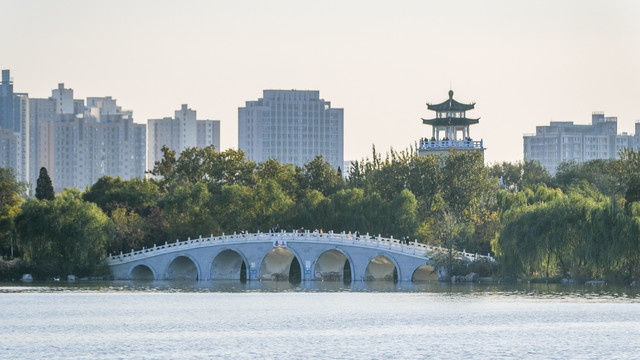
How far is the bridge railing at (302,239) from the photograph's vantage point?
75312 millimetres

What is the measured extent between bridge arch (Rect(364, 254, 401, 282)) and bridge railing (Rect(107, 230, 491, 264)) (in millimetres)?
1252

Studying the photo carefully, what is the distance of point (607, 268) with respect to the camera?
209ft

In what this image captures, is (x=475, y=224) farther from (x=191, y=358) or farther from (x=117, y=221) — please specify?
(x=191, y=358)

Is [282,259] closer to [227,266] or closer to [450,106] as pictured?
[227,266]

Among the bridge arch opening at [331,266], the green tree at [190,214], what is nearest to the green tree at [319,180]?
the green tree at [190,214]

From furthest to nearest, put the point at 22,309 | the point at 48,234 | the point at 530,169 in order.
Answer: the point at 530,169
the point at 48,234
the point at 22,309

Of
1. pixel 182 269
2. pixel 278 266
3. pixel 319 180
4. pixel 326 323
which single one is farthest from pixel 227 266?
pixel 326 323

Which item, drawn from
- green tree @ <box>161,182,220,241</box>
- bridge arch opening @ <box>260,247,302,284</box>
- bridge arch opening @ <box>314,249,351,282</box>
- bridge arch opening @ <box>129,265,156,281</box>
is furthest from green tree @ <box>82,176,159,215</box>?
bridge arch opening @ <box>314,249,351,282</box>

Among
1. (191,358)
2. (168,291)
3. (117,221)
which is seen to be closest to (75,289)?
(168,291)

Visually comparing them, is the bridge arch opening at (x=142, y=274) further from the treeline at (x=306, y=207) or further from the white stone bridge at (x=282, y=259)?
the treeline at (x=306, y=207)

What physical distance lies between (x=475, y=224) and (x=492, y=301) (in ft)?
77.3

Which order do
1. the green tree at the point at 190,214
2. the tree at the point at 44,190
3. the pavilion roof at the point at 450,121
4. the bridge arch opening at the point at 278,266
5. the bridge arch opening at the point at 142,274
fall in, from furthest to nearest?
1. the pavilion roof at the point at 450,121
2. the tree at the point at 44,190
3. the green tree at the point at 190,214
4. the bridge arch opening at the point at 142,274
5. the bridge arch opening at the point at 278,266

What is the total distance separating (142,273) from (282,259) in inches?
350

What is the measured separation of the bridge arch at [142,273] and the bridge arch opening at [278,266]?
265 inches
